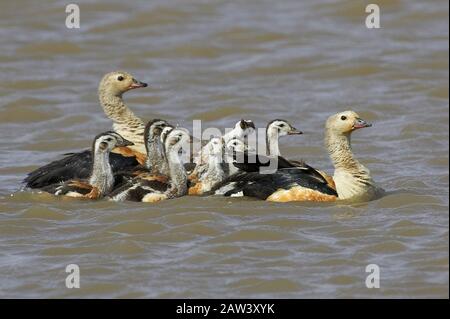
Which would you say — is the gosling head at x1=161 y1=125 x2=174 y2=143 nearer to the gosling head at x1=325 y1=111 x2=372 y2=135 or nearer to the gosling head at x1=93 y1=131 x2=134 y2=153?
the gosling head at x1=93 y1=131 x2=134 y2=153

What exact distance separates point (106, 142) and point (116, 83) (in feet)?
5.55

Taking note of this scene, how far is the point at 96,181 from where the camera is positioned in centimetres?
1338

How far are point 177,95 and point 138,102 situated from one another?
1.77 ft

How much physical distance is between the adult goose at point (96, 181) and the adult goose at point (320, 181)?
1.08 m

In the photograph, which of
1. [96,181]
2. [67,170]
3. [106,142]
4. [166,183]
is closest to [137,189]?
[166,183]

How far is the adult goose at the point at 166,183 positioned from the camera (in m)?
13.3

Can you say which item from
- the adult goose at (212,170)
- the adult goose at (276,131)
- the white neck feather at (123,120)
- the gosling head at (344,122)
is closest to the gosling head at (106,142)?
the adult goose at (212,170)

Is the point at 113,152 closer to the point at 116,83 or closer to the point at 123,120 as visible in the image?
the point at 123,120

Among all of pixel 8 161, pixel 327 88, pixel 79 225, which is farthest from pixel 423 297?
pixel 327 88

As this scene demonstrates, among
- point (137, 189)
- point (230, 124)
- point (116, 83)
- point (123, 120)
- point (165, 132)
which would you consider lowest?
point (137, 189)

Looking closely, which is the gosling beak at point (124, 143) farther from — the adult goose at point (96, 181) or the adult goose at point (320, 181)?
the adult goose at point (320, 181)

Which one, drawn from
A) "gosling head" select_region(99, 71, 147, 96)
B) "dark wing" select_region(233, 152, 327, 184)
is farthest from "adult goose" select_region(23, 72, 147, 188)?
"dark wing" select_region(233, 152, 327, 184)

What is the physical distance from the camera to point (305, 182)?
515 inches

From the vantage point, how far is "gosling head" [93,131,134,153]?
43.8ft
